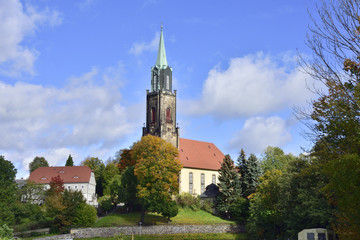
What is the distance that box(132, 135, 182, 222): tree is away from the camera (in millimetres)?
47156

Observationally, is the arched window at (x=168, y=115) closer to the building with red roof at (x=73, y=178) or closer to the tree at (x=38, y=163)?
the building with red roof at (x=73, y=178)

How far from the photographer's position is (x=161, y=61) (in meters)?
63.6

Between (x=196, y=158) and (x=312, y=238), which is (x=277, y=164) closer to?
(x=196, y=158)

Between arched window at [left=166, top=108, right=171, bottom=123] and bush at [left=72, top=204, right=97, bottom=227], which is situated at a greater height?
arched window at [left=166, top=108, right=171, bottom=123]

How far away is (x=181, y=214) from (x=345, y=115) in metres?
39.1

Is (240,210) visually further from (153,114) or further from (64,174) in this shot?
(64,174)

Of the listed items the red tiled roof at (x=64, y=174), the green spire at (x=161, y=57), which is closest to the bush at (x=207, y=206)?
the green spire at (x=161, y=57)

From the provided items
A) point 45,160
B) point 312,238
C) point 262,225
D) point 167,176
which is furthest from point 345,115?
point 45,160

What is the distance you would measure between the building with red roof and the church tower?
17.7 m

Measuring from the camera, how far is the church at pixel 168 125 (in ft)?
203

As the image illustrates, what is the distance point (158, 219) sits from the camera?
50.2 metres

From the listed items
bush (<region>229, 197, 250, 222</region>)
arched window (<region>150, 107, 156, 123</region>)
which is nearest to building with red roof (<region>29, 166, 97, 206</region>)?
arched window (<region>150, 107, 156, 123</region>)

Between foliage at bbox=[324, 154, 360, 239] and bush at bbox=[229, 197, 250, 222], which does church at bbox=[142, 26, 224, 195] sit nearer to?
bush at bbox=[229, 197, 250, 222]

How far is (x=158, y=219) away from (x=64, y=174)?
30173 mm
